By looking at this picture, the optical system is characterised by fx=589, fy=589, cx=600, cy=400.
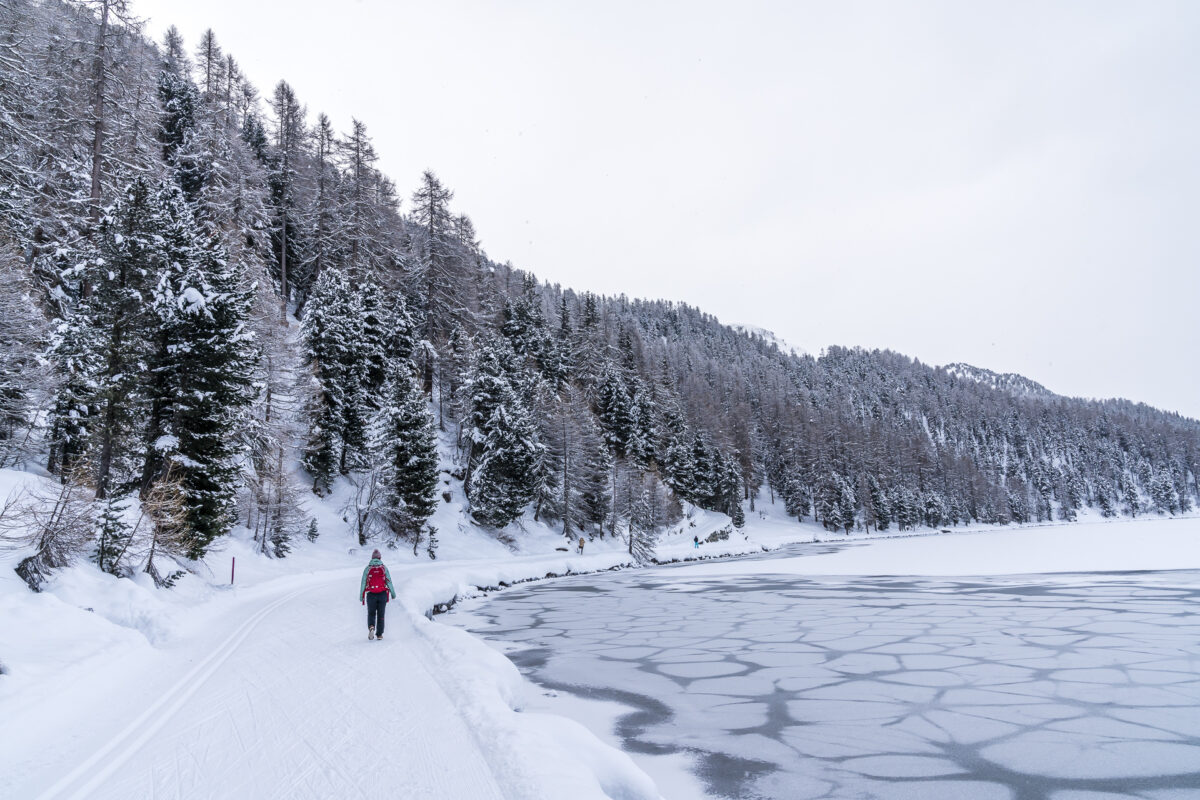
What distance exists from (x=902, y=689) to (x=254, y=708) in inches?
333

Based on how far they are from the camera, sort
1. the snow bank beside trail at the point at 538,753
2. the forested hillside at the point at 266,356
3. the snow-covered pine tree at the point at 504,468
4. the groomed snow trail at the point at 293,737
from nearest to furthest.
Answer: the snow bank beside trail at the point at 538,753 → the groomed snow trail at the point at 293,737 → the forested hillside at the point at 266,356 → the snow-covered pine tree at the point at 504,468

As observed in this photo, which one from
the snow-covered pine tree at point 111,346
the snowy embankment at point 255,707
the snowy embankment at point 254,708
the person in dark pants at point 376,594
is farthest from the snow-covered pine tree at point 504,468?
the person in dark pants at point 376,594

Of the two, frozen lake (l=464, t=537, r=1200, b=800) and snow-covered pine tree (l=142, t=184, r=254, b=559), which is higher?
snow-covered pine tree (l=142, t=184, r=254, b=559)

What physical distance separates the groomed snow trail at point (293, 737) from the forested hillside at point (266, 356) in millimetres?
5368

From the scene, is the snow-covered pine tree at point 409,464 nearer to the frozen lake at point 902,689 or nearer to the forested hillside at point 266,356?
the forested hillside at point 266,356

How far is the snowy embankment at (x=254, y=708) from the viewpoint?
4.96 metres

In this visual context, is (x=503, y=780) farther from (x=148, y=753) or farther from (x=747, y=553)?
(x=747, y=553)

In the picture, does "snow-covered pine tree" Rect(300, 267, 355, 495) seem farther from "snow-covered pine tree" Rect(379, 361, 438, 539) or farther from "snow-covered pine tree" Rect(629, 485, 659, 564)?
"snow-covered pine tree" Rect(629, 485, 659, 564)

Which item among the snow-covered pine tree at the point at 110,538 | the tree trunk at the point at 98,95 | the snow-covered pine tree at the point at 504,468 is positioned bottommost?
the snow-covered pine tree at the point at 110,538

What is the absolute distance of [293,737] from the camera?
613cm

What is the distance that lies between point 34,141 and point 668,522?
5174cm

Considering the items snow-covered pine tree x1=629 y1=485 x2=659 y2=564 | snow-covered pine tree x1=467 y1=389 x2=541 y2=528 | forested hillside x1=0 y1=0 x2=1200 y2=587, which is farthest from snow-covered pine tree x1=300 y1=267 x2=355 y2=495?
snow-covered pine tree x1=629 y1=485 x2=659 y2=564

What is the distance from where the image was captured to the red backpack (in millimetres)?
11695

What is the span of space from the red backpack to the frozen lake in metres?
2.90
